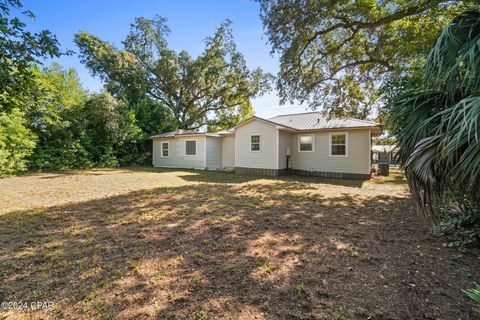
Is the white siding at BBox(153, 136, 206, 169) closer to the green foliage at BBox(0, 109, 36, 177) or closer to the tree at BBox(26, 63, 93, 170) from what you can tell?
the tree at BBox(26, 63, 93, 170)

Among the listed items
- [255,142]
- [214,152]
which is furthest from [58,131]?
[255,142]

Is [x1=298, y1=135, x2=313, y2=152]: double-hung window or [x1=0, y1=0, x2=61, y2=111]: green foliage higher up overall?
[x1=0, y1=0, x2=61, y2=111]: green foliage

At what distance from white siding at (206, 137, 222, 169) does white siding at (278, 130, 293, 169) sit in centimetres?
519

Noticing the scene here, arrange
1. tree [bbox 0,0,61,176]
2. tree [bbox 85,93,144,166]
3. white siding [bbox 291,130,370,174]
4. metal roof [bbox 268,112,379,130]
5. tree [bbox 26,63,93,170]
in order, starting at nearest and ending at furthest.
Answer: tree [bbox 0,0,61,176], white siding [bbox 291,130,370,174], metal roof [bbox 268,112,379,130], tree [bbox 26,63,93,170], tree [bbox 85,93,144,166]

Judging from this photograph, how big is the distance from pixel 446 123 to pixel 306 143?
33.8 feet

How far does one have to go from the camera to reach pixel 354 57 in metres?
10.1

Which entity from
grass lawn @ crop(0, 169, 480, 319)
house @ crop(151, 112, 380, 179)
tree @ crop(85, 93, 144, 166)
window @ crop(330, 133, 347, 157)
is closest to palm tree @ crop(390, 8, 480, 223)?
grass lawn @ crop(0, 169, 480, 319)

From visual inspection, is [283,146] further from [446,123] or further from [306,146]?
[446,123]

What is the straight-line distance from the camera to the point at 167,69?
20250 mm

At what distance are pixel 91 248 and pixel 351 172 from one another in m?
11.1

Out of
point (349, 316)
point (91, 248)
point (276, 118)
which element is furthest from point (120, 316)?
point (276, 118)

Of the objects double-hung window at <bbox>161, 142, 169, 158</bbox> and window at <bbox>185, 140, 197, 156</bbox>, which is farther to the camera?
double-hung window at <bbox>161, 142, 169, 158</bbox>

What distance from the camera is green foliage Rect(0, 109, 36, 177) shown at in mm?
9820

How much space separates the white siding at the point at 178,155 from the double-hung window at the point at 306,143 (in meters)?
6.36
